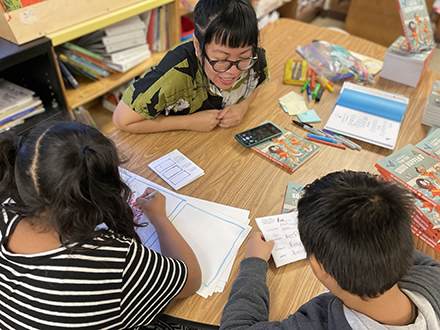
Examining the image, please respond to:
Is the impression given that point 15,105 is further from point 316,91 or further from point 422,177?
point 422,177

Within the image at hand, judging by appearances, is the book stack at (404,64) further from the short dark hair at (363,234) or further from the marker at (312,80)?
the short dark hair at (363,234)

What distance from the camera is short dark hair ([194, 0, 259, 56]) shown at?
94 centimetres

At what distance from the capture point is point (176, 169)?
1.00 m

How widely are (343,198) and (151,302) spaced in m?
0.42

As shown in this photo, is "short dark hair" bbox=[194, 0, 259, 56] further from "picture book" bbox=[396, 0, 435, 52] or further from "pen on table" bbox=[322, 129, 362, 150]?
"picture book" bbox=[396, 0, 435, 52]

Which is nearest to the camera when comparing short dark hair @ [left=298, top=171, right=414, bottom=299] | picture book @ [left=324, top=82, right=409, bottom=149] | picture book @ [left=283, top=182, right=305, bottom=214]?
short dark hair @ [left=298, top=171, right=414, bottom=299]

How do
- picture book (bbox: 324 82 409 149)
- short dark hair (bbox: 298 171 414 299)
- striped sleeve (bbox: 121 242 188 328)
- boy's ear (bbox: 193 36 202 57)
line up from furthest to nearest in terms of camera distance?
picture book (bbox: 324 82 409 149) → boy's ear (bbox: 193 36 202 57) → striped sleeve (bbox: 121 242 188 328) → short dark hair (bbox: 298 171 414 299)

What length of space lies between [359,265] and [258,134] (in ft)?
2.14

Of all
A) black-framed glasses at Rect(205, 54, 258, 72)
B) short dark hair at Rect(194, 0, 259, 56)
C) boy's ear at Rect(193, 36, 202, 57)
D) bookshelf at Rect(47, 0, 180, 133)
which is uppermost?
short dark hair at Rect(194, 0, 259, 56)

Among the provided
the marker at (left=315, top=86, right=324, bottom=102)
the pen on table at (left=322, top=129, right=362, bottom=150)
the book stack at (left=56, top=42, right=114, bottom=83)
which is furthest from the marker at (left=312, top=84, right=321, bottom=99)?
the book stack at (left=56, top=42, right=114, bottom=83)

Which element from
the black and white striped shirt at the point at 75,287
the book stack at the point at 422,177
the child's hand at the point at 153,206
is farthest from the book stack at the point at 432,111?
the black and white striped shirt at the point at 75,287

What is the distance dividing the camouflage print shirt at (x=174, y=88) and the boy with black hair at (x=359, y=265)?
615 millimetres

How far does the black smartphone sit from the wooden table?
0.08 feet

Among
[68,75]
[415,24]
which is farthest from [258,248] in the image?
[68,75]
